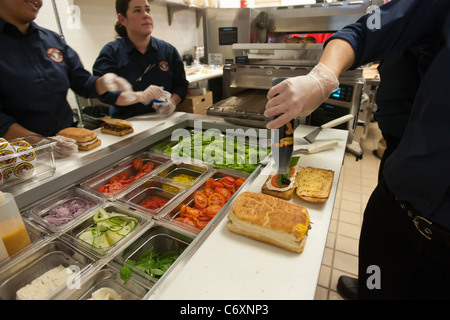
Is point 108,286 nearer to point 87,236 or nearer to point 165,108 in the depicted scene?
point 87,236

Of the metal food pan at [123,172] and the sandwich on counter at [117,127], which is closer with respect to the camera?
the metal food pan at [123,172]

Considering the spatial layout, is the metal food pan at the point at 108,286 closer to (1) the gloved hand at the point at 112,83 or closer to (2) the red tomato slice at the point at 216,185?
(2) the red tomato slice at the point at 216,185

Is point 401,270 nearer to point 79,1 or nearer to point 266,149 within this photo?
point 266,149

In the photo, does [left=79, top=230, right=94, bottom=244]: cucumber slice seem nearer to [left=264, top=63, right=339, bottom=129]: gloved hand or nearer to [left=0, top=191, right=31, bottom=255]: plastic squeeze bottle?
[left=0, top=191, right=31, bottom=255]: plastic squeeze bottle

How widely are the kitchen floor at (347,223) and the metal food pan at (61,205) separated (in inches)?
75.7

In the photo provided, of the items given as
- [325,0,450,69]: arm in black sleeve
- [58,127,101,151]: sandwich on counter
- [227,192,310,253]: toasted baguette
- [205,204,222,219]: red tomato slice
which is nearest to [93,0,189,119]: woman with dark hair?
[58,127,101,151]: sandwich on counter

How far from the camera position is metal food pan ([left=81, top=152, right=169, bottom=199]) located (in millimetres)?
1438

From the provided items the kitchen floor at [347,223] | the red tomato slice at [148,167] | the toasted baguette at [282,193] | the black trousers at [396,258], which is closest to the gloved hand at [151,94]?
the red tomato slice at [148,167]

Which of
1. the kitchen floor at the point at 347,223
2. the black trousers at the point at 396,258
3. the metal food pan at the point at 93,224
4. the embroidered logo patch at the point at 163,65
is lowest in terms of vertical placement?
the kitchen floor at the point at 347,223

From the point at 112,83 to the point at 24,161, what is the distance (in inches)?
45.4

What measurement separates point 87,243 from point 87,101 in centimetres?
384

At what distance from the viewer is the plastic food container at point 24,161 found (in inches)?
46.7

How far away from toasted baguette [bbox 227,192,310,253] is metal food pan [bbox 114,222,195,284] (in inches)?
10.0

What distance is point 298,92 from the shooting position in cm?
103
